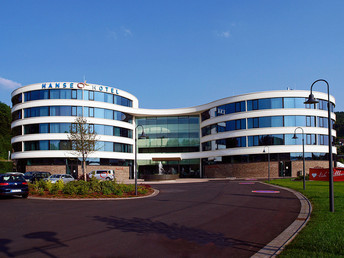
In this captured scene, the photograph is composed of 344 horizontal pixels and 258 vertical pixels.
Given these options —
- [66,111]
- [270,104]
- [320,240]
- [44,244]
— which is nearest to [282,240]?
[320,240]

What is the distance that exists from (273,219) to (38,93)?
4872 centimetres

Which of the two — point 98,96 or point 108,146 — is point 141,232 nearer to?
point 108,146

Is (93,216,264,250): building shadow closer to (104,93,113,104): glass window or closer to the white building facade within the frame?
the white building facade

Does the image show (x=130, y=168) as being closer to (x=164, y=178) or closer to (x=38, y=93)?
(x=164, y=178)

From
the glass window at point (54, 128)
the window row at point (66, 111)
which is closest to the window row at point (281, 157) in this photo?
the window row at point (66, 111)

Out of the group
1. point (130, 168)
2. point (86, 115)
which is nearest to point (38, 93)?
point (86, 115)

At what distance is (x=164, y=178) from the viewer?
4541 cm

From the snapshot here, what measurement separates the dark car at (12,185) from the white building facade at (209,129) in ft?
89.3

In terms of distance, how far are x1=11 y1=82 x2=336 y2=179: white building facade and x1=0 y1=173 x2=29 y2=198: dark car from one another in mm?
27230

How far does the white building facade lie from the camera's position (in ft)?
165

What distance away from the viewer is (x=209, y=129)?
5959cm

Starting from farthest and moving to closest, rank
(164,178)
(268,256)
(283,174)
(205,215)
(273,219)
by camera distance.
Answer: (283,174), (164,178), (205,215), (273,219), (268,256)

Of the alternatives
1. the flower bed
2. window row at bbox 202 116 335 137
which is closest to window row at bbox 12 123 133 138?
window row at bbox 202 116 335 137

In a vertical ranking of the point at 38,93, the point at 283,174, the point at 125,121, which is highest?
the point at 38,93
